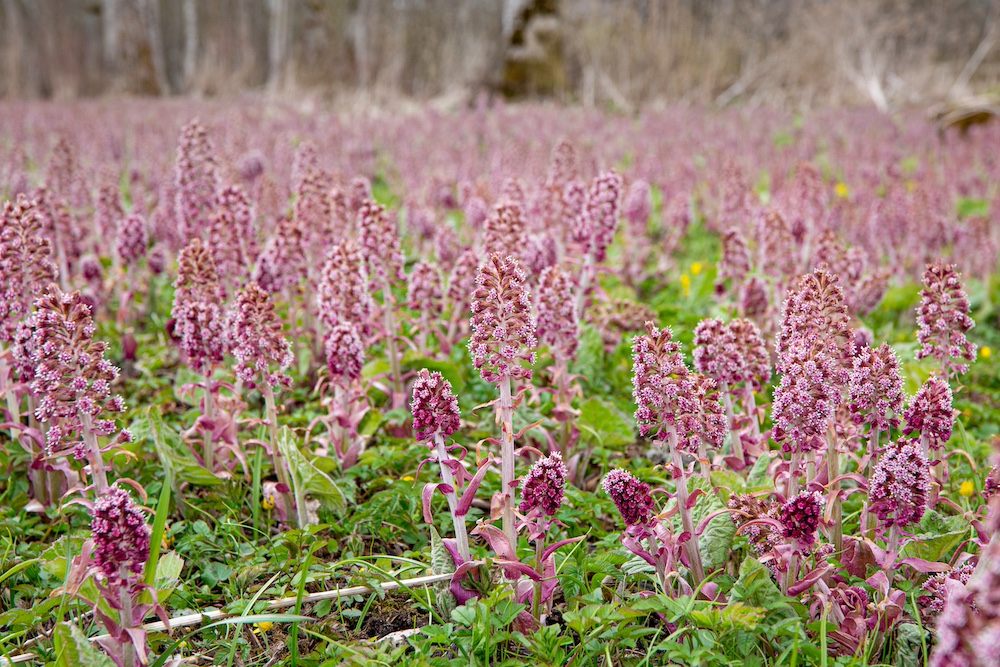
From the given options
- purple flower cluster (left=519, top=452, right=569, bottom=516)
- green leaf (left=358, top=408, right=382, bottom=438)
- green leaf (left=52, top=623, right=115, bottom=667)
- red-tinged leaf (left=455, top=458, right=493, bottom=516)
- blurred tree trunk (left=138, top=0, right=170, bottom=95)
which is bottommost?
green leaf (left=52, top=623, right=115, bottom=667)

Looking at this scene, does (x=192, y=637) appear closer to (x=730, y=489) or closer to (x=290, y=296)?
(x=730, y=489)

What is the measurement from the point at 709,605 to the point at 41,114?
16.8 m

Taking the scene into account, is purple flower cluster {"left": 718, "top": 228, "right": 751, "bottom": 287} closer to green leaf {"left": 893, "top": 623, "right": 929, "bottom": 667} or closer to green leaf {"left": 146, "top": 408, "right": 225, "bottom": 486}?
green leaf {"left": 893, "top": 623, "right": 929, "bottom": 667}

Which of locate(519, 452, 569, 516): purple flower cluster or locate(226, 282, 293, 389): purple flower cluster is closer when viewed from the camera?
locate(519, 452, 569, 516): purple flower cluster

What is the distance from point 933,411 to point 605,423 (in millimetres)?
1418

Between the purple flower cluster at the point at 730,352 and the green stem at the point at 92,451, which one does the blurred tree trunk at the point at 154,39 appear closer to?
the green stem at the point at 92,451

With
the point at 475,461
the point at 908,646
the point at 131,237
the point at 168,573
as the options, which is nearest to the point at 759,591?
the point at 908,646

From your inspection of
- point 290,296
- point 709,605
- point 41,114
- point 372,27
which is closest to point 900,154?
point 290,296

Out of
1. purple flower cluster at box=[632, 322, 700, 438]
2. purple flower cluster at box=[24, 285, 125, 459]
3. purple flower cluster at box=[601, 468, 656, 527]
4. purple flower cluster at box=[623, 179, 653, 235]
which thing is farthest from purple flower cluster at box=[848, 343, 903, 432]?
purple flower cluster at box=[623, 179, 653, 235]

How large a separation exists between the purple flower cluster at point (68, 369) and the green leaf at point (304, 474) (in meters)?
0.62

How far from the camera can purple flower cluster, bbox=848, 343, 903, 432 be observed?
2135mm

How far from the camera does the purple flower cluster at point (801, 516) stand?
194 centimetres

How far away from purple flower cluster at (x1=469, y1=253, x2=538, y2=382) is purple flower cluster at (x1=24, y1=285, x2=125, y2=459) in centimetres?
109

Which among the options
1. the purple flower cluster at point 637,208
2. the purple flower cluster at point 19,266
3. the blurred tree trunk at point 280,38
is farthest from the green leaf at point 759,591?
the blurred tree trunk at point 280,38
